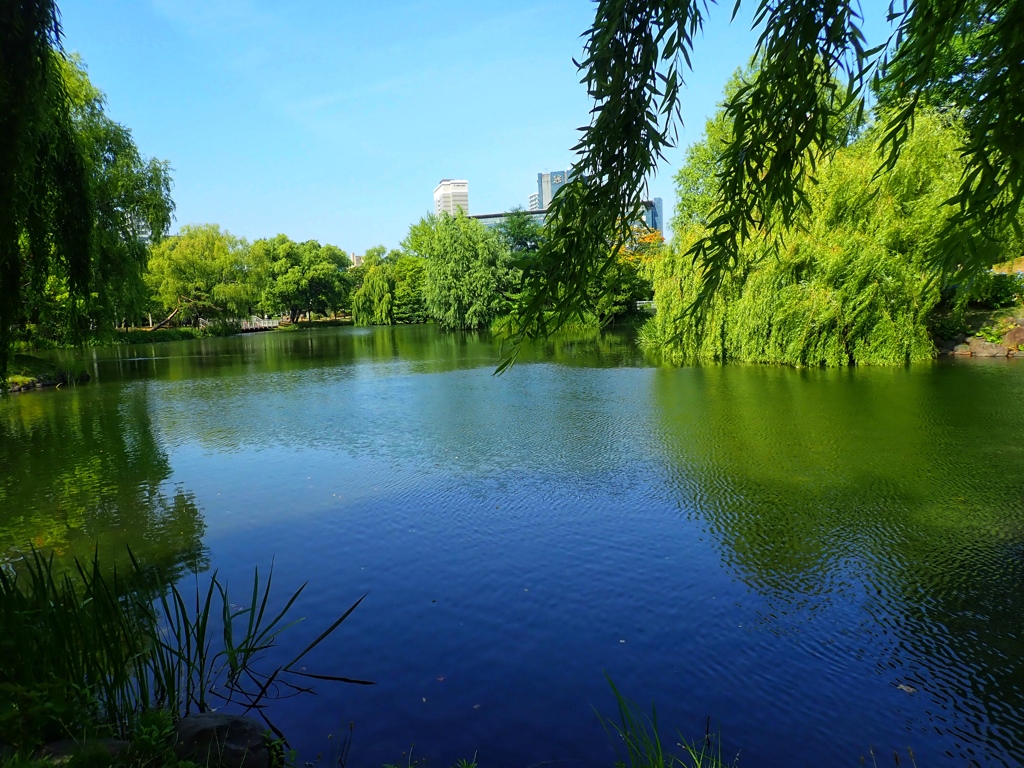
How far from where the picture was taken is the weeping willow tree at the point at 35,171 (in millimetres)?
2697

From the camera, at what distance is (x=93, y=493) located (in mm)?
6871

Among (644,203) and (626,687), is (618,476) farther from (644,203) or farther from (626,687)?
(644,203)

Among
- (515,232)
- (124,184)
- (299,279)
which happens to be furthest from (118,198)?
(299,279)

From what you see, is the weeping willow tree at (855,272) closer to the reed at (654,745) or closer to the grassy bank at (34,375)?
the reed at (654,745)

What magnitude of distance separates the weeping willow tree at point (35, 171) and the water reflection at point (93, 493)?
56.9 inches

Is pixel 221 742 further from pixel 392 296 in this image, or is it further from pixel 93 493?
pixel 392 296

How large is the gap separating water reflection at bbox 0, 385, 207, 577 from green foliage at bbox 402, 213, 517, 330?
2464cm

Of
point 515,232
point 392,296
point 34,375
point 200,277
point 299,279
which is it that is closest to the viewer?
point 34,375

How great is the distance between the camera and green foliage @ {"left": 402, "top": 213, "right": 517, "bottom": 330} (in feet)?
116

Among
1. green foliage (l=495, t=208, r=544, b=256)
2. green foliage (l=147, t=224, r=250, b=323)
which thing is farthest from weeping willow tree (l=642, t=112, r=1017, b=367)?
green foliage (l=147, t=224, r=250, b=323)

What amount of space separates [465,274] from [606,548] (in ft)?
105

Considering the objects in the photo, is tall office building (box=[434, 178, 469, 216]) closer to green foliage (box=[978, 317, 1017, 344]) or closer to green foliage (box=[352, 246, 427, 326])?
green foliage (box=[352, 246, 427, 326])

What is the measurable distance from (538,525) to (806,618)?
2289mm

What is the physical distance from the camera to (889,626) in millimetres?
3760
